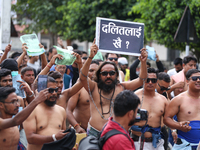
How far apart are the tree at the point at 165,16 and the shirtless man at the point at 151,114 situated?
549 centimetres

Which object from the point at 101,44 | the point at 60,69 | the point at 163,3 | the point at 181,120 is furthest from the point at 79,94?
the point at 163,3

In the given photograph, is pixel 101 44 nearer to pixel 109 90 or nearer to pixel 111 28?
pixel 111 28

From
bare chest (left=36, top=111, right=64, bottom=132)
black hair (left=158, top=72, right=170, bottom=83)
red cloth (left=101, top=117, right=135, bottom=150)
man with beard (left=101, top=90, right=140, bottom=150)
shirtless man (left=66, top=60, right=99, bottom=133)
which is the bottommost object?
shirtless man (left=66, top=60, right=99, bottom=133)

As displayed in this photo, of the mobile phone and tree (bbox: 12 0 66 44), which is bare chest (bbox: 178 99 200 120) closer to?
the mobile phone

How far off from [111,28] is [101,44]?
34 centimetres

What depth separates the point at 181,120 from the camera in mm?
5344

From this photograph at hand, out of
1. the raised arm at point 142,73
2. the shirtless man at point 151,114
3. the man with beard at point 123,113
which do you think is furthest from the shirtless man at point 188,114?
the man with beard at point 123,113

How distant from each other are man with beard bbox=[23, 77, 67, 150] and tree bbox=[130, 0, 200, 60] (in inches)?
279

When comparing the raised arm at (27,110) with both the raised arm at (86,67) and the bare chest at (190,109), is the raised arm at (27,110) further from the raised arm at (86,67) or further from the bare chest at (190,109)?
the bare chest at (190,109)

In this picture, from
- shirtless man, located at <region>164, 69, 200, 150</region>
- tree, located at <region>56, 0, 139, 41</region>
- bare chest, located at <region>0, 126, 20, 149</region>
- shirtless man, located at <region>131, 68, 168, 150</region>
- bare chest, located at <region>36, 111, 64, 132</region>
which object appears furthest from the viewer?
tree, located at <region>56, 0, 139, 41</region>

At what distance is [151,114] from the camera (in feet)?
17.9

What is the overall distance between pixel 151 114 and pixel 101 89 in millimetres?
1024

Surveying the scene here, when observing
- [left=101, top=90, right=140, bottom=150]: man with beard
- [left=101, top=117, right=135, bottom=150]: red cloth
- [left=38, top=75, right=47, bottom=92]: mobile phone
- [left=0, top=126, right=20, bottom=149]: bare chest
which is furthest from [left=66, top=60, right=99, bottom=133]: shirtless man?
[left=101, top=117, right=135, bottom=150]: red cloth

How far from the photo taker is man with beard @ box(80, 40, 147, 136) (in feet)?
16.2
